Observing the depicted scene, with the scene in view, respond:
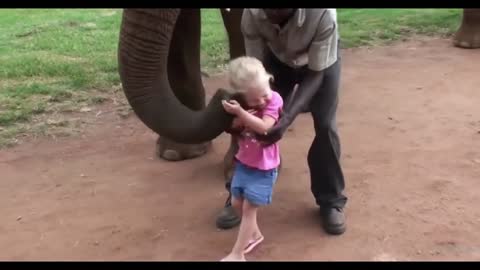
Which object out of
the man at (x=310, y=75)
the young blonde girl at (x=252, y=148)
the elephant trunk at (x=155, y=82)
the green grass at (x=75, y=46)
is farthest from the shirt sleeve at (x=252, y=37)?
the green grass at (x=75, y=46)

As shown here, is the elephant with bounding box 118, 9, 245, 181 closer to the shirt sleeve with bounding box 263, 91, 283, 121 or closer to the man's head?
the shirt sleeve with bounding box 263, 91, 283, 121

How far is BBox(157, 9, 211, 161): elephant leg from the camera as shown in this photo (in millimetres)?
4715

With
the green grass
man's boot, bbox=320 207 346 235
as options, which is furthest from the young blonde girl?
the green grass

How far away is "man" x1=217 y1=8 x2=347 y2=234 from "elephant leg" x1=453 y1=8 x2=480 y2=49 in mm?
4180

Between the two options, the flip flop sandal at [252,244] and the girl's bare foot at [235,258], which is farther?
the flip flop sandal at [252,244]

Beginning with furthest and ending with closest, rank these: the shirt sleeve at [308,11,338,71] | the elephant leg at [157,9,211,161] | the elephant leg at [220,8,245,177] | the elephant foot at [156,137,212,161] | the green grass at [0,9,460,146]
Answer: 1. the green grass at [0,9,460,146]
2. the elephant foot at [156,137,212,161]
3. the elephant leg at [157,9,211,161]
4. the elephant leg at [220,8,245,177]
5. the shirt sleeve at [308,11,338,71]

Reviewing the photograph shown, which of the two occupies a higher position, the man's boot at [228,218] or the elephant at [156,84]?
the elephant at [156,84]

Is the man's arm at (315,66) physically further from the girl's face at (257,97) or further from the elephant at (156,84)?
the elephant at (156,84)

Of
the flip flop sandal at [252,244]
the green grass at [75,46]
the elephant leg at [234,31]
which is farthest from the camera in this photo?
the green grass at [75,46]

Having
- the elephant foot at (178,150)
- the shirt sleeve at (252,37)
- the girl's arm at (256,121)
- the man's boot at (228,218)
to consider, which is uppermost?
the shirt sleeve at (252,37)

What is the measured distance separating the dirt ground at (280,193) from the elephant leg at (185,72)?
0.10m

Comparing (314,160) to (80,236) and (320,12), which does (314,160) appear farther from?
(80,236)

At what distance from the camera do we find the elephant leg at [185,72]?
4.71 m
